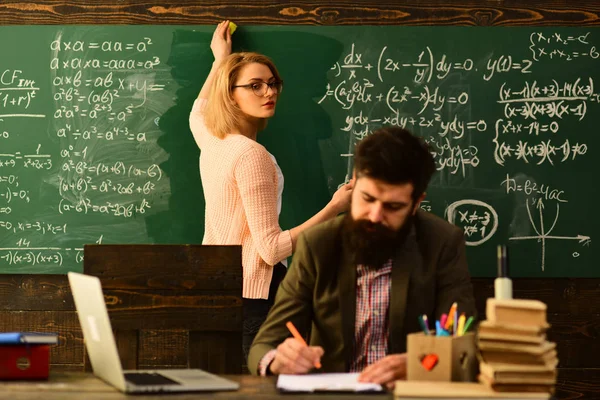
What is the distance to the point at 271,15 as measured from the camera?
405cm

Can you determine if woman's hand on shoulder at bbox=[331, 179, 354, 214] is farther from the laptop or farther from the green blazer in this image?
the laptop

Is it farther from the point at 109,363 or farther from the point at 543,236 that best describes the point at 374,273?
the point at 543,236

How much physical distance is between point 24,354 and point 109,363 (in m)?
0.27

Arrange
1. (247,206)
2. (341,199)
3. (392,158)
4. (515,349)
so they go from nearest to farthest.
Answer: (515,349) → (392,158) → (247,206) → (341,199)

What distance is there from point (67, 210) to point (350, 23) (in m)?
1.53

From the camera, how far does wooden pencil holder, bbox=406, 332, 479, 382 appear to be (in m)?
1.83

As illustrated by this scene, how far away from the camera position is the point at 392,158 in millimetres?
2201

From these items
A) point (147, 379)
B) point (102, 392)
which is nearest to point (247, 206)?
point (147, 379)

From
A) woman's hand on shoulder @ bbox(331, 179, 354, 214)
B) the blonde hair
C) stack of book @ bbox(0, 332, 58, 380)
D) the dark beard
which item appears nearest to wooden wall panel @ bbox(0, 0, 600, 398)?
the blonde hair

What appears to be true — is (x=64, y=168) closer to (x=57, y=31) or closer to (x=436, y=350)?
(x=57, y=31)

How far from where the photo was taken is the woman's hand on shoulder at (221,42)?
3.97m

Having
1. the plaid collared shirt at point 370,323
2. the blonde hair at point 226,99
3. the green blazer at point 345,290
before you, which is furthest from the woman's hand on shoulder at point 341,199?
the plaid collared shirt at point 370,323

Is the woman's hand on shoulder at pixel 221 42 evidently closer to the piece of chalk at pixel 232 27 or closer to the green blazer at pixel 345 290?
the piece of chalk at pixel 232 27

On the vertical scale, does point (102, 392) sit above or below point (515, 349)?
below
